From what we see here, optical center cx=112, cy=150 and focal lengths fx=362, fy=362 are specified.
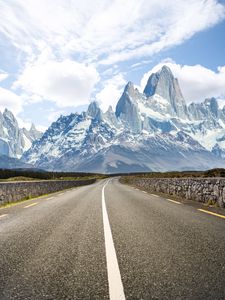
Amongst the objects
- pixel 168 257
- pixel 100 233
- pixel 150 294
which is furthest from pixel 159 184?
pixel 150 294

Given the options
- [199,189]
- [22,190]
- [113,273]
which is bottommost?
[113,273]

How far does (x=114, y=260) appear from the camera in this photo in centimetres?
564

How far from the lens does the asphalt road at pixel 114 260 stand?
4160 millimetres

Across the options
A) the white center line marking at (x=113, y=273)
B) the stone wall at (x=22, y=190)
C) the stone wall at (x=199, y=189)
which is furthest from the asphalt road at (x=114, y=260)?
the stone wall at (x=22, y=190)

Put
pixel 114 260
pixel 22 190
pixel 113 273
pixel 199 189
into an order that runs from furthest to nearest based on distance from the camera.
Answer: pixel 22 190 < pixel 199 189 < pixel 114 260 < pixel 113 273

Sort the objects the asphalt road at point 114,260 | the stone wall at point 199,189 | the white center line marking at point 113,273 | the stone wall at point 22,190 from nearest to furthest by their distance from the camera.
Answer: the white center line marking at point 113,273
the asphalt road at point 114,260
the stone wall at point 199,189
the stone wall at point 22,190

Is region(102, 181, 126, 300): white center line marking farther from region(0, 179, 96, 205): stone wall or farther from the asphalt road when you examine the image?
region(0, 179, 96, 205): stone wall

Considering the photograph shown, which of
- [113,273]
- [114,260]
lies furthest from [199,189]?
[113,273]

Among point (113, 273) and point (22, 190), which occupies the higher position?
Result: point (22, 190)

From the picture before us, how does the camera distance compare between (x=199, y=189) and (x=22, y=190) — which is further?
(x=22, y=190)

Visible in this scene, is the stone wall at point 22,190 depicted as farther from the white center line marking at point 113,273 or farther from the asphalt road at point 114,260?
the white center line marking at point 113,273

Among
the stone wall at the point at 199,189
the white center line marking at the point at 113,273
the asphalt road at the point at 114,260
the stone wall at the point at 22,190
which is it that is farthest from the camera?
the stone wall at the point at 22,190

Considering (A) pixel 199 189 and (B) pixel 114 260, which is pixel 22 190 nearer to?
(A) pixel 199 189

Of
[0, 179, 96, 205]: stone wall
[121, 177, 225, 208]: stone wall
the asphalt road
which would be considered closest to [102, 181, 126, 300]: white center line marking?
the asphalt road
